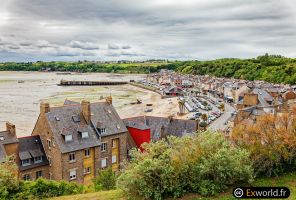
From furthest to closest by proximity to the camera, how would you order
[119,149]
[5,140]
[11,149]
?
[119,149]
[11,149]
[5,140]

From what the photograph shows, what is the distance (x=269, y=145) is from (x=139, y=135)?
2348cm

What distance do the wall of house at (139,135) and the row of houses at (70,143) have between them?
1.34 metres

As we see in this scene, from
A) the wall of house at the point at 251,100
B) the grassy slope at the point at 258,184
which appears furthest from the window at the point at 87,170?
the wall of house at the point at 251,100

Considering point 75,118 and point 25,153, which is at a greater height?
point 75,118

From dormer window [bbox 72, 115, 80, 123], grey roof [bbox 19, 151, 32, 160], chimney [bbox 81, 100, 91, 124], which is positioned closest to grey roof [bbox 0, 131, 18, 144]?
grey roof [bbox 19, 151, 32, 160]

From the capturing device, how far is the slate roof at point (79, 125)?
114 feet

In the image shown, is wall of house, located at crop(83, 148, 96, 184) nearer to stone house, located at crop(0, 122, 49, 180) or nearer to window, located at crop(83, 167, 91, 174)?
window, located at crop(83, 167, 91, 174)

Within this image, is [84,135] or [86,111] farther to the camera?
[86,111]

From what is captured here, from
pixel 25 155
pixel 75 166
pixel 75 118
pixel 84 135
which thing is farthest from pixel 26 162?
pixel 75 118

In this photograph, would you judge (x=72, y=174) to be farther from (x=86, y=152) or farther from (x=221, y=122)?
(x=221, y=122)

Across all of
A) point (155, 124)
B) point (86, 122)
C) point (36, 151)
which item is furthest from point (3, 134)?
point (155, 124)

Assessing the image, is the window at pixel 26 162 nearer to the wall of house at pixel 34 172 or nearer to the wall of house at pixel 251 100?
the wall of house at pixel 34 172

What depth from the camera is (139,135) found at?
42688 millimetres

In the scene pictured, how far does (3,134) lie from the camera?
33.2m
